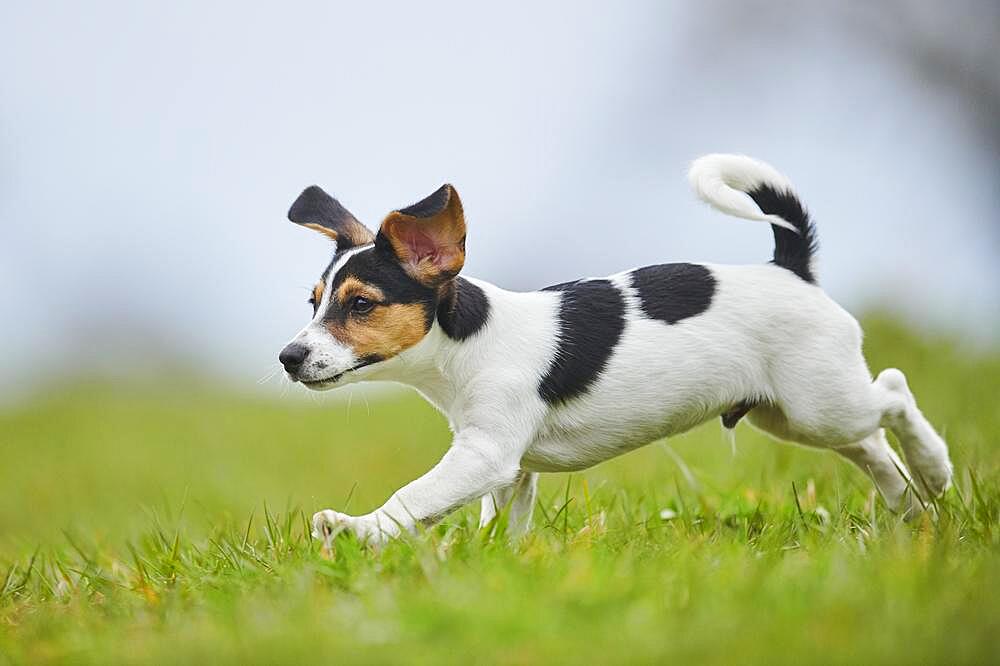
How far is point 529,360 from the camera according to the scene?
12.5 feet

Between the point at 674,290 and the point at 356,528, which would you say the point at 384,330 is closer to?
the point at 356,528

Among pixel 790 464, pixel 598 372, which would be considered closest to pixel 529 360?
pixel 598 372

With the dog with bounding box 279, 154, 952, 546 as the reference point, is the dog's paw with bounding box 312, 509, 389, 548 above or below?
below

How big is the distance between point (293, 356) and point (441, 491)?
26.1 inches

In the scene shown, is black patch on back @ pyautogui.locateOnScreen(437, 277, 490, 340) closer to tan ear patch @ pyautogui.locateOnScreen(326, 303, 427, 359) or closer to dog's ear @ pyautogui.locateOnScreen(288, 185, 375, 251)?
tan ear patch @ pyautogui.locateOnScreen(326, 303, 427, 359)

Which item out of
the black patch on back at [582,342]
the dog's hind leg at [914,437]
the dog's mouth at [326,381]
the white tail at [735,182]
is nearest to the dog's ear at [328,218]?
the dog's mouth at [326,381]

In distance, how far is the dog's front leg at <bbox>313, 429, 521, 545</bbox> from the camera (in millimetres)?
3512

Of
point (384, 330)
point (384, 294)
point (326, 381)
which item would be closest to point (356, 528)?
point (326, 381)

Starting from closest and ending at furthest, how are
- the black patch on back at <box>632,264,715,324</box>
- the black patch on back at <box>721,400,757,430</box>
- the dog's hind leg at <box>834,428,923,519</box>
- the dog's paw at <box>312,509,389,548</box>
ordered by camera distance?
the dog's paw at <box>312,509,389,548</box>
the black patch on back at <box>632,264,715,324</box>
the black patch on back at <box>721,400,757,430</box>
the dog's hind leg at <box>834,428,923,519</box>

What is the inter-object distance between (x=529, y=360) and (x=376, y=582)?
1064 mm

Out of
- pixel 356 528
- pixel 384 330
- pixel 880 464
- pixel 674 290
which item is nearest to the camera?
pixel 356 528

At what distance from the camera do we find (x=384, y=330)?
372 cm

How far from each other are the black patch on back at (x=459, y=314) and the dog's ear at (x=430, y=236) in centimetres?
9

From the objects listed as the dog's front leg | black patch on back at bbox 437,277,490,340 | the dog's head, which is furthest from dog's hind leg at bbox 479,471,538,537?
the dog's head
